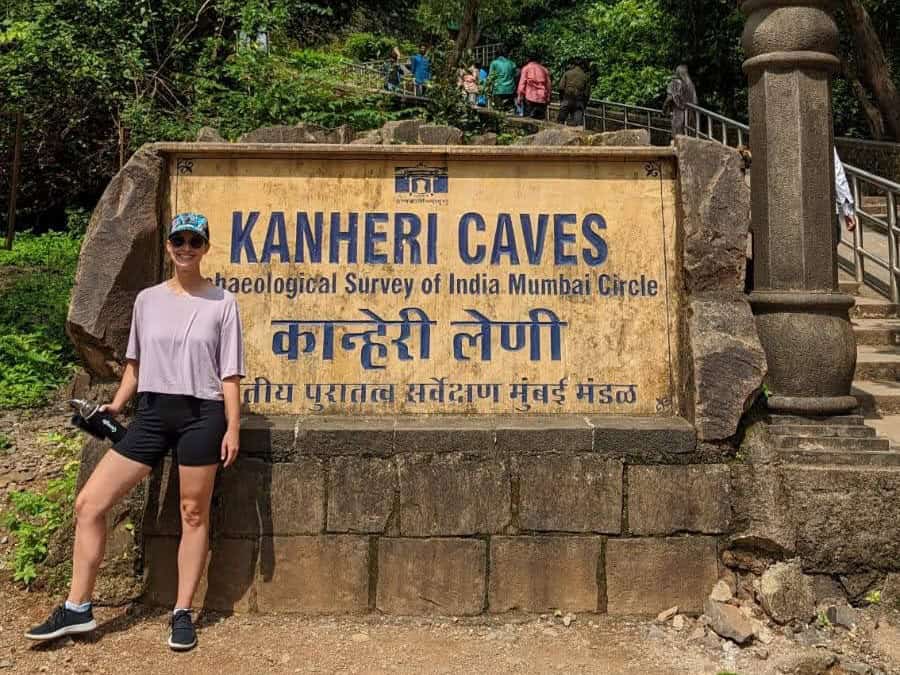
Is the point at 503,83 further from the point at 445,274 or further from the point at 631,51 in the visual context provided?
the point at 445,274

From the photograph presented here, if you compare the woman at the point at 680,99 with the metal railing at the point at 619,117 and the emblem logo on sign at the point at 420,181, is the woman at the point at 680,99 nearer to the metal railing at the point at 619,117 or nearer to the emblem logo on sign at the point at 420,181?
the metal railing at the point at 619,117

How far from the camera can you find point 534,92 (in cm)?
1387

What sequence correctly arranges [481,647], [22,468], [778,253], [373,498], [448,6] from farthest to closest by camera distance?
1. [448,6]
2. [22,468]
3. [778,253]
4. [373,498]
5. [481,647]

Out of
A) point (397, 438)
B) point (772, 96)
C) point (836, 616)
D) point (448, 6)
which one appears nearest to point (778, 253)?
point (772, 96)

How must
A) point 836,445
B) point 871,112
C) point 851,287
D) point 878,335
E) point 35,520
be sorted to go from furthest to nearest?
point 871,112 → point 851,287 → point 878,335 → point 35,520 → point 836,445

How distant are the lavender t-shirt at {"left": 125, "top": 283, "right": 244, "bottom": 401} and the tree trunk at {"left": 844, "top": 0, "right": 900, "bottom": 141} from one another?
11.7m

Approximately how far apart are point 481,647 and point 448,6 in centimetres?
2036

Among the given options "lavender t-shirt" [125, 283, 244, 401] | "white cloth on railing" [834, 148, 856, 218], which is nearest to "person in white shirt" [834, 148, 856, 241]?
"white cloth on railing" [834, 148, 856, 218]

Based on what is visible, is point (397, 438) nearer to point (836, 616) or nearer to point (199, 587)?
point (199, 587)

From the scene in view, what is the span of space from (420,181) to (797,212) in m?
1.88

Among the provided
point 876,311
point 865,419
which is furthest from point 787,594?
point 876,311

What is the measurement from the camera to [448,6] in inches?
826

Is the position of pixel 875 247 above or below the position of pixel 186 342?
above

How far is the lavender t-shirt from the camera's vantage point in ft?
10.4
